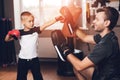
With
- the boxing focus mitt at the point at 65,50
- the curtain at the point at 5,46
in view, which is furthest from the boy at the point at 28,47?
the curtain at the point at 5,46

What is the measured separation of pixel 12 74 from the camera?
3.63 metres

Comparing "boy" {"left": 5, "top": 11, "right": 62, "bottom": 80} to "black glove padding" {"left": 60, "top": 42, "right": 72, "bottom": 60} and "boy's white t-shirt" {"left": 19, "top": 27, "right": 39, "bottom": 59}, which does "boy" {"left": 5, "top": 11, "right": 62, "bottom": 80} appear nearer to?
"boy's white t-shirt" {"left": 19, "top": 27, "right": 39, "bottom": 59}

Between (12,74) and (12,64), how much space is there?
27.2 inches

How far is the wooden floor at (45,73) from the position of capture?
340 centimetres

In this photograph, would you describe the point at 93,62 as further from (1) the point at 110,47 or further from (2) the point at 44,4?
(2) the point at 44,4

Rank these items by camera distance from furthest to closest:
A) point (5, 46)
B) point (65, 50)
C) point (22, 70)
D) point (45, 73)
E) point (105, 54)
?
point (5, 46) < point (45, 73) < point (22, 70) < point (65, 50) < point (105, 54)

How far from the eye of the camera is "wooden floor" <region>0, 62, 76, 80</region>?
3404mm

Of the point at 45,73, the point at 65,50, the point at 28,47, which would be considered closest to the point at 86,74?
the point at 65,50

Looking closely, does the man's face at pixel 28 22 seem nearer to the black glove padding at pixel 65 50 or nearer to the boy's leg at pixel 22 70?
the boy's leg at pixel 22 70

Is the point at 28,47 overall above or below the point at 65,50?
below

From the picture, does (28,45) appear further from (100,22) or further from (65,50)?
(100,22)

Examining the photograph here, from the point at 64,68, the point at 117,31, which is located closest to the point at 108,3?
the point at 117,31

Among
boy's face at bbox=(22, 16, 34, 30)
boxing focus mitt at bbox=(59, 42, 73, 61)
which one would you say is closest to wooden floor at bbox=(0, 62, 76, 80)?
boy's face at bbox=(22, 16, 34, 30)

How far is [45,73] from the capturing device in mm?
3646
